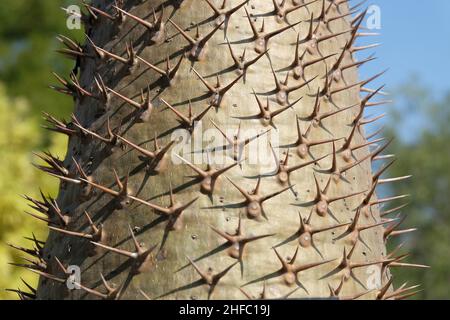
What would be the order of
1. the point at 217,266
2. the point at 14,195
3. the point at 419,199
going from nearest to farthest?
1. the point at 217,266
2. the point at 14,195
3. the point at 419,199

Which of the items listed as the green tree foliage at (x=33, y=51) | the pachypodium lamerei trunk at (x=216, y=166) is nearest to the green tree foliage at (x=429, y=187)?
the green tree foliage at (x=33, y=51)

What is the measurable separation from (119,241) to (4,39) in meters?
21.6

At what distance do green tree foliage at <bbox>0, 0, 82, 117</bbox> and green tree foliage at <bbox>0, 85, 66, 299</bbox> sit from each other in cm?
307

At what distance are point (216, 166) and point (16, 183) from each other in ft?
32.2

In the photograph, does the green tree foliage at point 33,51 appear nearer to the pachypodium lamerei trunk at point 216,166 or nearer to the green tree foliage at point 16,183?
the green tree foliage at point 16,183

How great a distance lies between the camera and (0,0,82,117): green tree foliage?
20453 millimetres

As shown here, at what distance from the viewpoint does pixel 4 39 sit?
23500 mm

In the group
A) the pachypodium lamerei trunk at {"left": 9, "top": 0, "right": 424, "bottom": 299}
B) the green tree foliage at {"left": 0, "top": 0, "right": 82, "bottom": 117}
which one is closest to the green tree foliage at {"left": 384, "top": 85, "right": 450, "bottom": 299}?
the green tree foliage at {"left": 0, "top": 0, "right": 82, "bottom": 117}

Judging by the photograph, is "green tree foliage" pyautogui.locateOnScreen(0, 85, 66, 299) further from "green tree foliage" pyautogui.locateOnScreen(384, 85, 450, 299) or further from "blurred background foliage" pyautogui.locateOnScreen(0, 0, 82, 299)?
"green tree foliage" pyautogui.locateOnScreen(384, 85, 450, 299)

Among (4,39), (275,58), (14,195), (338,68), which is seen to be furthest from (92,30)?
(4,39)

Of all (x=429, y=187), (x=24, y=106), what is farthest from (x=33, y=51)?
(x=429, y=187)

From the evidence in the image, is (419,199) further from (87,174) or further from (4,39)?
(87,174)

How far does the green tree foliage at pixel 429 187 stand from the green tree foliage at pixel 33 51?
1566 centimetres

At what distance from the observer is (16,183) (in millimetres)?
12469
